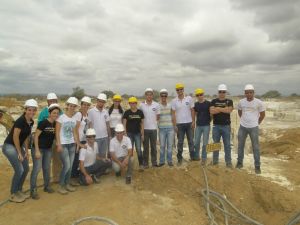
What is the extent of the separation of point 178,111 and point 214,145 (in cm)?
122

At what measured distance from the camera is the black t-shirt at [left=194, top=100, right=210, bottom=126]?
7461mm

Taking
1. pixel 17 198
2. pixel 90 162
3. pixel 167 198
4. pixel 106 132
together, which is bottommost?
pixel 167 198

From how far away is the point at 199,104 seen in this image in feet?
24.7

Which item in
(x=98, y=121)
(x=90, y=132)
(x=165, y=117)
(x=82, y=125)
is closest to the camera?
(x=90, y=132)

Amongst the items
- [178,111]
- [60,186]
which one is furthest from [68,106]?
[178,111]

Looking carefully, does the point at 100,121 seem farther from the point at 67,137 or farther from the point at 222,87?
the point at 222,87

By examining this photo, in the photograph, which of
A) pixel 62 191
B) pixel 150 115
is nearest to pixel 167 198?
pixel 150 115

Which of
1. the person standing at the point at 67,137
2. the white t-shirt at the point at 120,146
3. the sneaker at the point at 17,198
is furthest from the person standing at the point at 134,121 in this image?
the sneaker at the point at 17,198

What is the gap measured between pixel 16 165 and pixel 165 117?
3.53 metres

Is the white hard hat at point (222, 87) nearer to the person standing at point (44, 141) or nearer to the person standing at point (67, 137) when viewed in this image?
the person standing at point (67, 137)

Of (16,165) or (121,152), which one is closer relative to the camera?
(16,165)

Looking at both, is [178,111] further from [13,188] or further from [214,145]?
[13,188]

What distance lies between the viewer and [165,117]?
7.43 metres

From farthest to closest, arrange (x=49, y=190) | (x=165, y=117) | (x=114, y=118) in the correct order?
(x=165, y=117)
(x=114, y=118)
(x=49, y=190)
